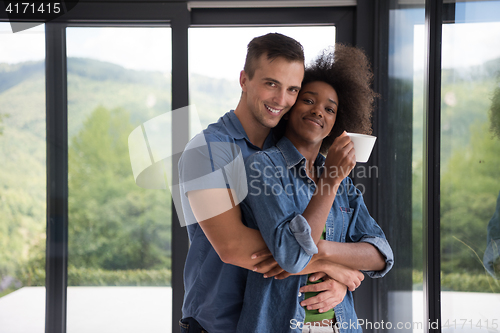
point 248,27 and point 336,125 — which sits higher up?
point 248,27

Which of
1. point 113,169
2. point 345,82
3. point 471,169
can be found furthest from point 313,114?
point 113,169

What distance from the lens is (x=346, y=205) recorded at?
1188 mm

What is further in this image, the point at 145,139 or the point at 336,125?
the point at 145,139

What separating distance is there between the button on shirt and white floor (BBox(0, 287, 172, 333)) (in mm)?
1042

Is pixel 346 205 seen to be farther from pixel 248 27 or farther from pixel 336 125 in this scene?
pixel 248 27

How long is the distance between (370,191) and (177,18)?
1430 mm

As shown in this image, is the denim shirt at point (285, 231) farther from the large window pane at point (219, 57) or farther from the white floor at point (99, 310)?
the white floor at point (99, 310)

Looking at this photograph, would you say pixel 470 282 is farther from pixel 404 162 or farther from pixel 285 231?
pixel 285 231

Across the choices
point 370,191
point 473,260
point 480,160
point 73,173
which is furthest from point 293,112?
point 73,173

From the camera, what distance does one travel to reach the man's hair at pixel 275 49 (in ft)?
3.75

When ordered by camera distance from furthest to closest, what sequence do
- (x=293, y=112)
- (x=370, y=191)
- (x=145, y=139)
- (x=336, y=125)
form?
1. (x=145, y=139)
2. (x=370, y=191)
3. (x=336, y=125)
4. (x=293, y=112)

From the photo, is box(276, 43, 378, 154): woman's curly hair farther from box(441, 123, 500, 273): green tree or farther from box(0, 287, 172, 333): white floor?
box(0, 287, 172, 333): white floor

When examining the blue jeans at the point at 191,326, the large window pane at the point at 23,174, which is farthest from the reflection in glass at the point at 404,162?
the large window pane at the point at 23,174

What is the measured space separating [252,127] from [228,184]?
10.1 inches
